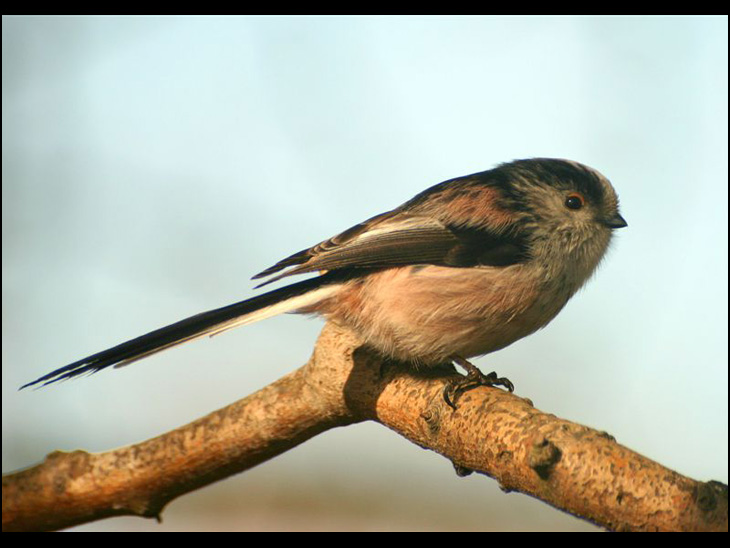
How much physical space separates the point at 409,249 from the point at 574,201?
942mm

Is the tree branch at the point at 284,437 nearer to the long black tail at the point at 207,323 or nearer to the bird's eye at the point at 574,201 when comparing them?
the long black tail at the point at 207,323

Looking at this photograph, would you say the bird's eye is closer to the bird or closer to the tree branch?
the bird

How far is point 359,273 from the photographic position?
3459 mm

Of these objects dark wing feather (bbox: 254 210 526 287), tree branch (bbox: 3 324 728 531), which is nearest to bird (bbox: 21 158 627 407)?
dark wing feather (bbox: 254 210 526 287)

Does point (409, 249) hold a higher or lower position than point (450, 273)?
higher

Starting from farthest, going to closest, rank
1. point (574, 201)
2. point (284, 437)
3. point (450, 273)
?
point (574, 201), point (450, 273), point (284, 437)

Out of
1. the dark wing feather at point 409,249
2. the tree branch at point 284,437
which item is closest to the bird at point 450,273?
the dark wing feather at point 409,249

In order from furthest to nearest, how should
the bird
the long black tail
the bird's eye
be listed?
the bird's eye → the bird → the long black tail

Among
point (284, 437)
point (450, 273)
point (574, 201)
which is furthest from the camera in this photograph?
point (574, 201)

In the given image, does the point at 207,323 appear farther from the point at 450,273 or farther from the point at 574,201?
the point at 574,201

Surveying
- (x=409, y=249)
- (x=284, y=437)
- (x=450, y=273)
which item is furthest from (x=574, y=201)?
(x=284, y=437)

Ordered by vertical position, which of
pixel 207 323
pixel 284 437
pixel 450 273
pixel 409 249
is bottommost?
pixel 284 437

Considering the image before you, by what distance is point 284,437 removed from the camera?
10.0 feet

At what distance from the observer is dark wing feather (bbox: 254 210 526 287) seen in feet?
11.1
